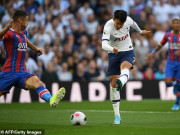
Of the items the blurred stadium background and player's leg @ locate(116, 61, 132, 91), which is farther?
the blurred stadium background

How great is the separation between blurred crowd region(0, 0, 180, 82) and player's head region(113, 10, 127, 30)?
886cm

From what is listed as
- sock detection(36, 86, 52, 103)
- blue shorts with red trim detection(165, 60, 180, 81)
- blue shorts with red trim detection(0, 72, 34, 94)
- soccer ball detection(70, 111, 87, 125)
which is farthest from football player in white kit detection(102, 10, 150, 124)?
blue shorts with red trim detection(165, 60, 180, 81)

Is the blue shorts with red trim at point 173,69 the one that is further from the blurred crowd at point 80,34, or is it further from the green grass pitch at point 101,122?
the blurred crowd at point 80,34

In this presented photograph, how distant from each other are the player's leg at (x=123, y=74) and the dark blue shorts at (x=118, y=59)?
143mm

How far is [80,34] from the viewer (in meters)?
21.9

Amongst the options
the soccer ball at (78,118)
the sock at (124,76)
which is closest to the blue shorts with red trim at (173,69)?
the sock at (124,76)

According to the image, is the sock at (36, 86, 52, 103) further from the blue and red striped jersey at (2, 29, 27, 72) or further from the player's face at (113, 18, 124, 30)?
the player's face at (113, 18, 124, 30)

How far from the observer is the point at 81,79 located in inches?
805

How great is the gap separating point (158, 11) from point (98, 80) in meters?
5.29

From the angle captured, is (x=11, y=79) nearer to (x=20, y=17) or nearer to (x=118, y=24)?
(x=20, y=17)

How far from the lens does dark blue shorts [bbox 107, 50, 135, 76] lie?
11327 millimetres

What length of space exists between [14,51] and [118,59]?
237 centimetres

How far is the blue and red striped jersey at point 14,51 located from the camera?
10578 millimetres

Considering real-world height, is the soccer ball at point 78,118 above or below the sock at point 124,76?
below
